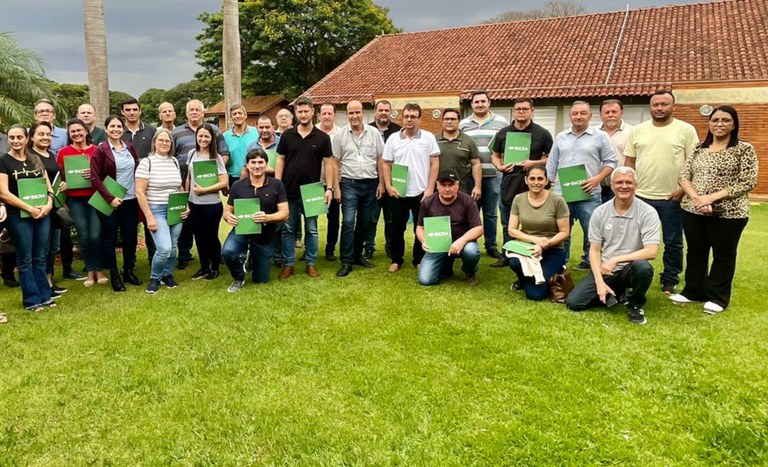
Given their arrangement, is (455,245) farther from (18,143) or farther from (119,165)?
(18,143)

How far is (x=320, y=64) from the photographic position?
3294 cm

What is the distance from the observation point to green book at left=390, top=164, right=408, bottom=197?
5961mm

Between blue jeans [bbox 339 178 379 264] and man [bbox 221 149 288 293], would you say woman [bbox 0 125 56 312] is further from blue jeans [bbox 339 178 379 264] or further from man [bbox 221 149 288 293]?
blue jeans [bbox 339 178 379 264]

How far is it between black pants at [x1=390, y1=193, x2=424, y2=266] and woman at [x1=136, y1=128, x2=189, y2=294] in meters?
2.54

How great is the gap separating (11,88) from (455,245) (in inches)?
388

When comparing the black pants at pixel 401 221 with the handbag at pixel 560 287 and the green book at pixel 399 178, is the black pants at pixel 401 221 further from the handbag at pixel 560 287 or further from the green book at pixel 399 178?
the handbag at pixel 560 287

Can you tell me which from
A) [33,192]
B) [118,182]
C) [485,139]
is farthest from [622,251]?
[33,192]

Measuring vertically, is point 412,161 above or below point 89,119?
below

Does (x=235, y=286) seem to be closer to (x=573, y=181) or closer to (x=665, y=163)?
(x=573, y=181)

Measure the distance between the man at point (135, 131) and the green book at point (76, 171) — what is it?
2.20 ft

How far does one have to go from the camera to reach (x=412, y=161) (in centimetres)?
599

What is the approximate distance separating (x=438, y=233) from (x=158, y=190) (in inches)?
122

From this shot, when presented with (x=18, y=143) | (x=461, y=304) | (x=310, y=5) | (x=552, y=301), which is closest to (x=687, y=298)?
(x=552, y=301)

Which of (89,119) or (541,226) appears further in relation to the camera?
(89,119)
